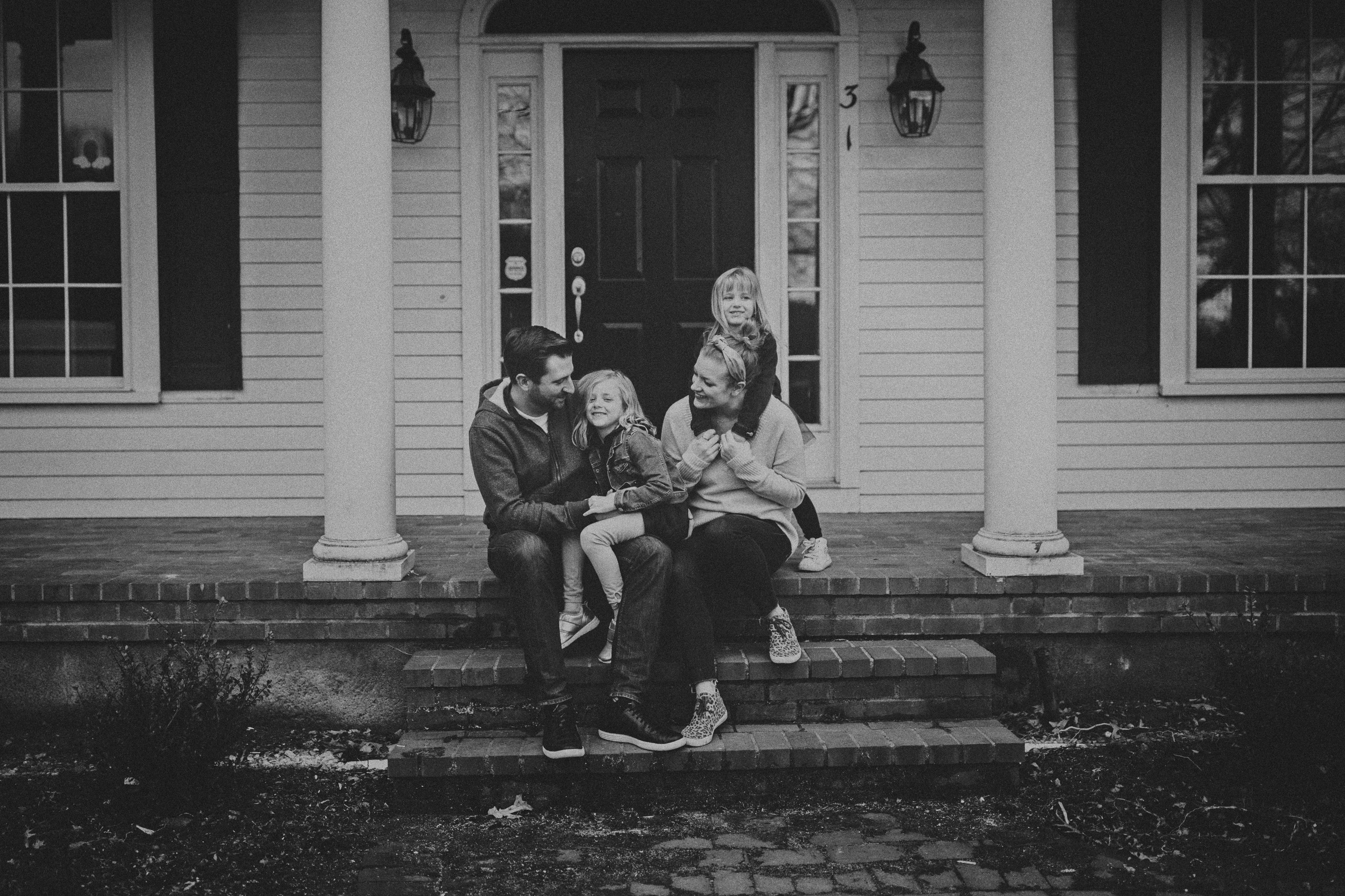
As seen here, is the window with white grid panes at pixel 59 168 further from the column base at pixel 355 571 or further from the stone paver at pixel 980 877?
the stone paver at pixel 980 877

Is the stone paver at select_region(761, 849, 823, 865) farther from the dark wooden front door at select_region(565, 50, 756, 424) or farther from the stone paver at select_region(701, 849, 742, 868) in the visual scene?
the dark wooden front door at select_region(565, 50, 756, 424)

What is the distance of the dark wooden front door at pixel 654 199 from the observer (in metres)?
6.56

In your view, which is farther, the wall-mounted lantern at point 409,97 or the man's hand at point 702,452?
the wall-mounted lantern at point 409,97

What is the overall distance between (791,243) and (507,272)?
1551 millimetres

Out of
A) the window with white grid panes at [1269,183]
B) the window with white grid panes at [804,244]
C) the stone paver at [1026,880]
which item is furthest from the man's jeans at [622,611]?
the window with white grid panes at [1269,183]

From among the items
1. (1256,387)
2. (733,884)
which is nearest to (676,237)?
(1256,387)

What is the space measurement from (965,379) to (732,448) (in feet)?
8.60

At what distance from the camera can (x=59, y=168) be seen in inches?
258

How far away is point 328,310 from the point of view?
4926 mm

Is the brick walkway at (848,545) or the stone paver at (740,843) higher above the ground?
the brick walkway at (848,545)

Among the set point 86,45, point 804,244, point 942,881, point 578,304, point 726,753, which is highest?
point 86,45

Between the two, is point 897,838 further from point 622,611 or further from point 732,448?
point 732,448

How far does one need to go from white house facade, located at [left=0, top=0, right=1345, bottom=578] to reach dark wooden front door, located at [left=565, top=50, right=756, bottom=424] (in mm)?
17

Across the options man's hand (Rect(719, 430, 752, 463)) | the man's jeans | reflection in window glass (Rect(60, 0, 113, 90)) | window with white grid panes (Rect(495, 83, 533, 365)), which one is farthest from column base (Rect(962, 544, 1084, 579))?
reflection in window glass (Rect(60, 0, 113, 90))
